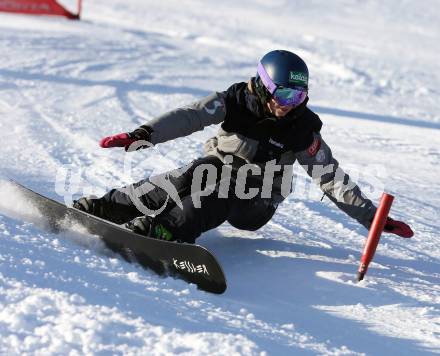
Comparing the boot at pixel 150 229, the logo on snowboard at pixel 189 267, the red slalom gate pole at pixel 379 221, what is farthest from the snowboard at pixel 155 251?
the red slalom gate pole at pixel 379 221

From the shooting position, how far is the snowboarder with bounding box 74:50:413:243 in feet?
13.8

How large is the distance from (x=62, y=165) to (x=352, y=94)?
670 centimetres

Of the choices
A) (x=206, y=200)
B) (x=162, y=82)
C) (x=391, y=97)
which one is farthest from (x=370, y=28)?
(x=206, y=200)

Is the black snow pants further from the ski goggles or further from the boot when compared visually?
the ski goggles

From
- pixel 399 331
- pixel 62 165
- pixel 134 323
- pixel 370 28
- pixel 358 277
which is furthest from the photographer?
pixel 370 28

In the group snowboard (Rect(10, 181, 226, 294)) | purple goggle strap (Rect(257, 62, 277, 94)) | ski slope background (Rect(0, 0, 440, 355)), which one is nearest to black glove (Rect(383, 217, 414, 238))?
ski slope background (Rect(0, 0, 440, 355))

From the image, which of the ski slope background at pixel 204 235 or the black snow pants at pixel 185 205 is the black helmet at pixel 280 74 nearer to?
the black snow pants at pixel 185 205

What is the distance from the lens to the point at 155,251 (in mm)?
3787

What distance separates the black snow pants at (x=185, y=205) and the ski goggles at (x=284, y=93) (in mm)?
593

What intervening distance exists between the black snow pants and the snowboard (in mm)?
283

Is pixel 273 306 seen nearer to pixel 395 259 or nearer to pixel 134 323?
pixel 134 323

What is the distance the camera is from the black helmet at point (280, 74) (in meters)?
4.21

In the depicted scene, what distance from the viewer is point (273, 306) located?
144 inches

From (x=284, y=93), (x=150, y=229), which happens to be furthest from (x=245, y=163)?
(x=150, y=229)
